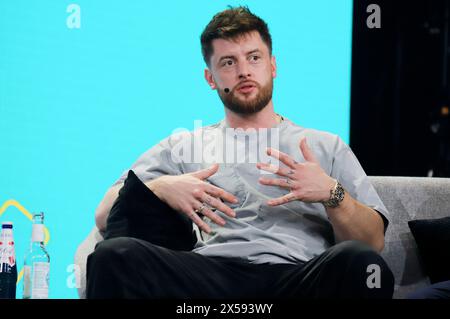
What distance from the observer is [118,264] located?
6.30 feet

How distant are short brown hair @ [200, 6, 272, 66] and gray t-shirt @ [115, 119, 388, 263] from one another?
0.29 m

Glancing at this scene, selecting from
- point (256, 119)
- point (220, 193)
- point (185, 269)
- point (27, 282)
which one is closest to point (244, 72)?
point (256, 119)

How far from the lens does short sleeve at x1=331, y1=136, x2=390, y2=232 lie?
2.35m

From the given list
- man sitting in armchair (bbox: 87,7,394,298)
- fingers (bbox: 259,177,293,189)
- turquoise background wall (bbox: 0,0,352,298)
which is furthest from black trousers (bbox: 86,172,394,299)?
turquoise background wall (bbox: 0,0,352,298)

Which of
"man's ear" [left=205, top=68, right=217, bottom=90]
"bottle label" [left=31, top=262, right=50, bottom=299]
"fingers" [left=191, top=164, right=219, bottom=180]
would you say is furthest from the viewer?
"man's ear" [left=205, top=68, right=217, bottom=90]

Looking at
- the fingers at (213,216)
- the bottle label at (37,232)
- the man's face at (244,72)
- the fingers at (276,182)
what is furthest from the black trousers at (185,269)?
the man's face at (244,72)

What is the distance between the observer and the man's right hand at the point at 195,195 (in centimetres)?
222

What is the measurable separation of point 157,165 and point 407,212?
0.91 m

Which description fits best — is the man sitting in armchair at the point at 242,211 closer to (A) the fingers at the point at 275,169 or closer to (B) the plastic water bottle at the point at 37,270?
(A) the fingers at the point at 275,169

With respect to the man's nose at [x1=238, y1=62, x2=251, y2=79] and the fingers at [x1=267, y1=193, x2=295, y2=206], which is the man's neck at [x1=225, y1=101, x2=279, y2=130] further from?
the fingers at [x1=267, y1=193, x2=295, y2=206]

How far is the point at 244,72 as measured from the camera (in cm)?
250

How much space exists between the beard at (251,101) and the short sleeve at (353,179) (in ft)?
0.93

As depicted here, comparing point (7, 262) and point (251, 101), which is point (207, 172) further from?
Answer: point (7, 262)
